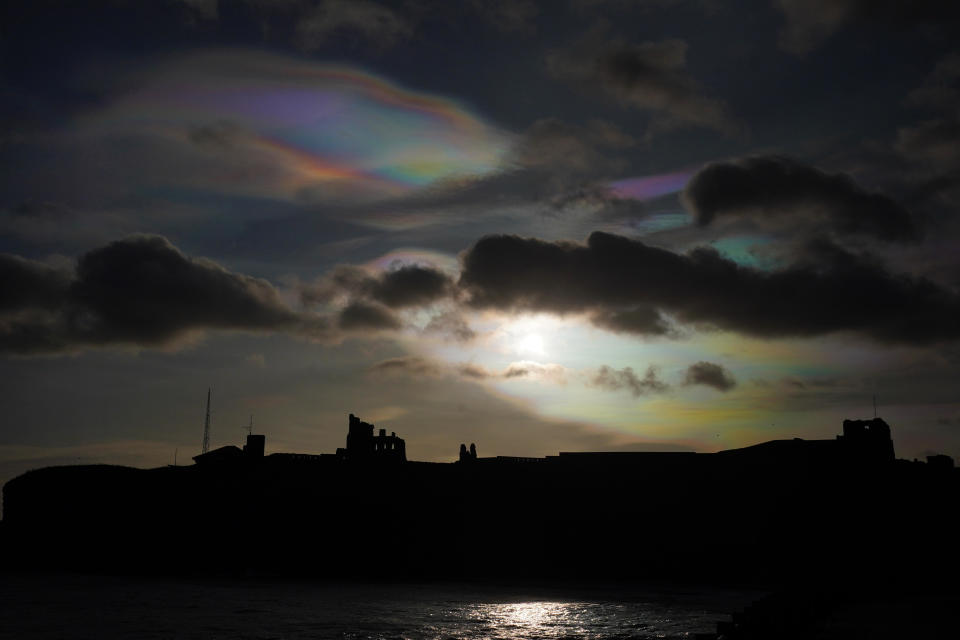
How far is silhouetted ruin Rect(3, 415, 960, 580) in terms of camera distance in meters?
82.4

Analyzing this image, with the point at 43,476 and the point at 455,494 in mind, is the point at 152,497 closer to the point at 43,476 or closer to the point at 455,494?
the point at 43,476

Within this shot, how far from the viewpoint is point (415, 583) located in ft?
278

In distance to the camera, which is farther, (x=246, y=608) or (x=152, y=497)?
(x=152, y=497)

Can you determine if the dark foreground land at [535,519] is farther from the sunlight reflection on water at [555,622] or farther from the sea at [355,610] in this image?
the sunlight reflection on water at [555,622]

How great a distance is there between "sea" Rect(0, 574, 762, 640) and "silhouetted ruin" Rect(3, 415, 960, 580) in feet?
44.2

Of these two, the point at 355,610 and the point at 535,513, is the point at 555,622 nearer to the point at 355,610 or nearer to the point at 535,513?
the point at 355,610

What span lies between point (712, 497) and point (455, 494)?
2868 cm

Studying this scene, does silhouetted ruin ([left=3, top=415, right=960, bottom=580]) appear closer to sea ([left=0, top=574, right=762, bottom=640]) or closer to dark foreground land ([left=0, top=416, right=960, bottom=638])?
dark foreground land ([left=0, top=416, right=960, bottom=638])

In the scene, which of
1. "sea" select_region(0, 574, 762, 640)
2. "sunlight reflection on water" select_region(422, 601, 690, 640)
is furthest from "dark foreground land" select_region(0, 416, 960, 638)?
"sunlight reflection on water" select_region(422, 601, 690, 640)

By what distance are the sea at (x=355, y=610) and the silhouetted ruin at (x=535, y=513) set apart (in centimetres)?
1346

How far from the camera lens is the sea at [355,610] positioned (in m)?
40.2

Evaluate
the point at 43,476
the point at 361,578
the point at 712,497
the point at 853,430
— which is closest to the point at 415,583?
the point at 361,578

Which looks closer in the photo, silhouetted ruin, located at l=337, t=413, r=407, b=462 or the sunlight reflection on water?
the sunlight reflection on water

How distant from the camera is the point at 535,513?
300ft
